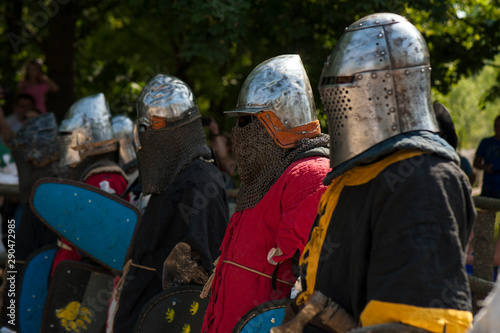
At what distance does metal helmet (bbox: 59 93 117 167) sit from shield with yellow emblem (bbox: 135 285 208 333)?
2.37 metres

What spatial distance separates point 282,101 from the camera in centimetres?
305

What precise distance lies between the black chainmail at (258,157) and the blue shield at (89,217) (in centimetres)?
150

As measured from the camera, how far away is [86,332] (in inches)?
183

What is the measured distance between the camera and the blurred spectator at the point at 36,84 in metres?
8.16

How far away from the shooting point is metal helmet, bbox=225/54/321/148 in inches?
119

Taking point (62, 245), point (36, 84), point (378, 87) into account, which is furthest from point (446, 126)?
point (36, 84)

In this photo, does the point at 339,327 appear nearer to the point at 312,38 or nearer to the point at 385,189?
the point at 385,189

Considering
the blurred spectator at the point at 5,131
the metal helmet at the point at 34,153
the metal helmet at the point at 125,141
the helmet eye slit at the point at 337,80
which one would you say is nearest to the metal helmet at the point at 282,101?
the helmet eye slit at the point at 337,80

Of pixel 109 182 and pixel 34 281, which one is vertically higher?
pixel 109 182

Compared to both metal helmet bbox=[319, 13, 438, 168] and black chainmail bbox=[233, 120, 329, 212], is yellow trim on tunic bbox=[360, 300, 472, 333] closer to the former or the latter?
metal helmet bbox=[319, 13, 438, 168]

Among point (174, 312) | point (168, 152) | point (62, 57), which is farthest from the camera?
point (62, 57)

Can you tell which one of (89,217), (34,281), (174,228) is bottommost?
(34,281)

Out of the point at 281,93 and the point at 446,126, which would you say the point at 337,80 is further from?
the point at 281,93

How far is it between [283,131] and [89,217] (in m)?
2.09
